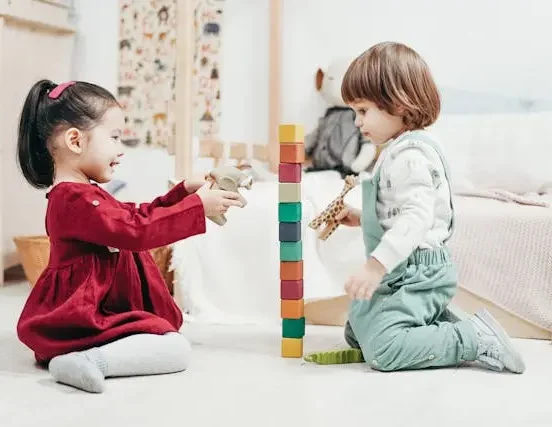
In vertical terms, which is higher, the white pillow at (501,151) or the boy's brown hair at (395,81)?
the boy's brown hair at (395,81)

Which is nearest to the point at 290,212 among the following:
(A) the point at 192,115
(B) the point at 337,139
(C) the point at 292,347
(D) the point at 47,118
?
(C) the point at 292,347

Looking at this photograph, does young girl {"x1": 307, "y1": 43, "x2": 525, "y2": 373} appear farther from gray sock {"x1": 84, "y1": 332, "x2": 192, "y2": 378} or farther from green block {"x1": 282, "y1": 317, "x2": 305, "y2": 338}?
gray sock {"x1": 84, "y1": 332, "x2": 192, "y2": 378}

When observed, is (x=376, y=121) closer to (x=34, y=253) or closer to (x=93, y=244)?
(x=93, y=244)

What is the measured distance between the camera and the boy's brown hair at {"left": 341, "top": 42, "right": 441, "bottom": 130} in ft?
4.68

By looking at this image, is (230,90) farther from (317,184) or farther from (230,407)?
(230,407)

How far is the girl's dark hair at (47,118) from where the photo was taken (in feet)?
4.74

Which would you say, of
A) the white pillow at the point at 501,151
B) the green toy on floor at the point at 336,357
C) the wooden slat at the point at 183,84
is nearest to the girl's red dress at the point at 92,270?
the green toy on floor at the point at 336,357

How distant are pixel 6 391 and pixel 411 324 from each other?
2.12 feet

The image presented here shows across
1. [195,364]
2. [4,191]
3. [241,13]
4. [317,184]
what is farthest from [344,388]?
[241,13]

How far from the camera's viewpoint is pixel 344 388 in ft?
4.20

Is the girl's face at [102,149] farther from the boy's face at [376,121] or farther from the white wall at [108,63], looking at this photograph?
the white wall at [108,63]

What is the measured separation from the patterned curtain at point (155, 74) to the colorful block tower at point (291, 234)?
130cm

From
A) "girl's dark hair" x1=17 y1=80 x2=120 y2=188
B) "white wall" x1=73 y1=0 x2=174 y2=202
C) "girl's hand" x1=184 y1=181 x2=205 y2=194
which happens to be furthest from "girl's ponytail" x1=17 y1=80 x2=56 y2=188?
"white wall" x1=73 y1=0 x2=174 y2=202

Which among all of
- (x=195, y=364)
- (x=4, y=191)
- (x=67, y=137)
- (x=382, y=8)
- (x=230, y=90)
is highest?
(x=382, y=8)
